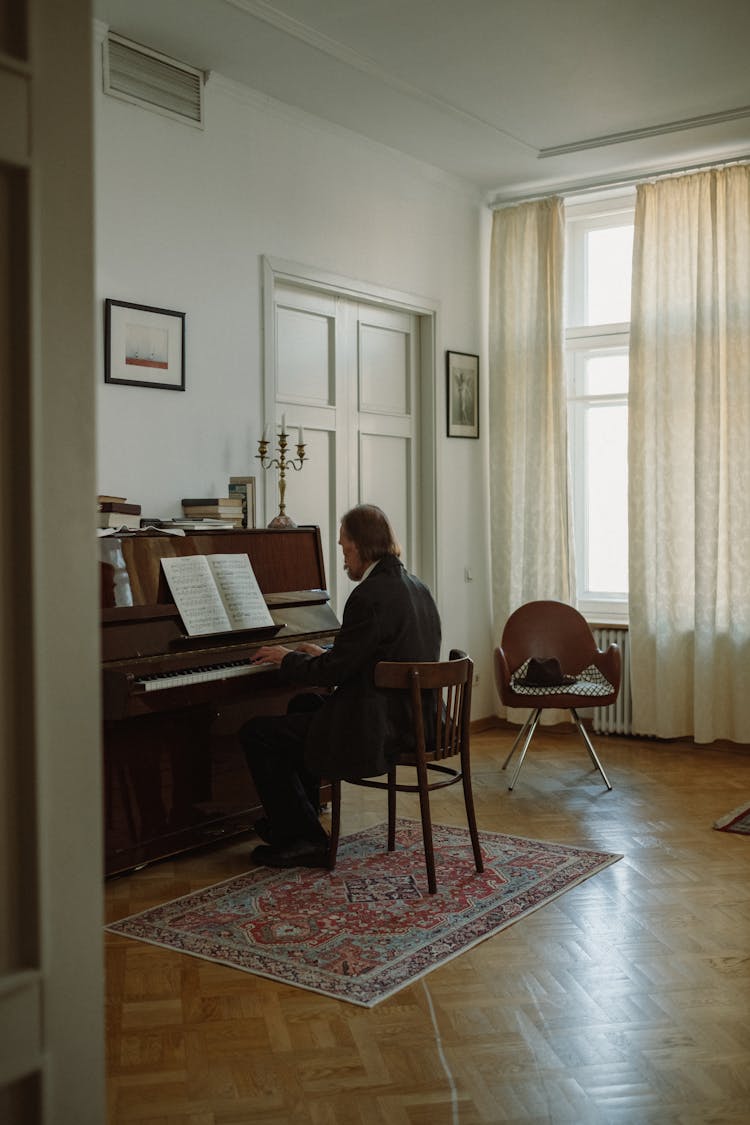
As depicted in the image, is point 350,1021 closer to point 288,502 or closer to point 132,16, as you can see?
point 288,502

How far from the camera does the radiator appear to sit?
6.43m

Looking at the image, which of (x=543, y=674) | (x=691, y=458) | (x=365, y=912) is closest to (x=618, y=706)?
(x=543, y=674)

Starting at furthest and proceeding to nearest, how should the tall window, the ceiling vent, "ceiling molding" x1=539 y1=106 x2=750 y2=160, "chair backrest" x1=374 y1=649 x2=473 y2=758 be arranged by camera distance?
the tall window, "ceiling molding" x1=539 y1=106 x2=750 y2=160, the ceiling vent, "chair backrest" x1=374 y1=649 x2=473 y2=758

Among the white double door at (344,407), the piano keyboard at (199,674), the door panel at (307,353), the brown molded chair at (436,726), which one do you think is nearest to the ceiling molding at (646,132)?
the white double door at (344,407)

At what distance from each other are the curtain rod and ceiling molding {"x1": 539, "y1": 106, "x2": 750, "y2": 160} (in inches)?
17.1

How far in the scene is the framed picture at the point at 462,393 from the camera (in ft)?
21.5

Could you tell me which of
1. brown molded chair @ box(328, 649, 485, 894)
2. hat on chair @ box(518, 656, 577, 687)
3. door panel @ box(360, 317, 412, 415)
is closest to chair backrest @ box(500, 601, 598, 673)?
hat on chair @ box(518, 656, 577, 687)

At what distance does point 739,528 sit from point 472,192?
2570 mm

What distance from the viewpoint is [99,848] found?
4.23 feet

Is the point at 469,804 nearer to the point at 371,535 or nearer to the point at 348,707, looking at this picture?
the point at 348,707

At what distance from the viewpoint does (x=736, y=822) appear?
15.2 ft

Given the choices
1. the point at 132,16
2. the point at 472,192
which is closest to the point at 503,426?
the point at 472,192

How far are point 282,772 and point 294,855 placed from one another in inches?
12.0

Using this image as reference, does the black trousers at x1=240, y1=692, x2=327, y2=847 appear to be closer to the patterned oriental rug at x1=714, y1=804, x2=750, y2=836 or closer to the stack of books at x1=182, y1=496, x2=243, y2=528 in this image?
the stack of books at x1=182, y1=496, x2=243, y2=528
